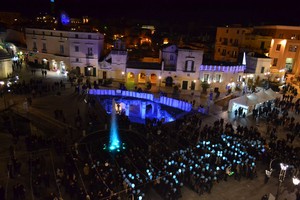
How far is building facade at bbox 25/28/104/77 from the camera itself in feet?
138

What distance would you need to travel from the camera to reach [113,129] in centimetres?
2662

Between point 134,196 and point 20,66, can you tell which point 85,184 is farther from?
point 20,66

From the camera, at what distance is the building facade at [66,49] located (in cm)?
4216

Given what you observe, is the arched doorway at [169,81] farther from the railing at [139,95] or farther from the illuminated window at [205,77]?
the railing at [139,95]

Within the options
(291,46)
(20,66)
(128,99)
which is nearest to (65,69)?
(20,66)

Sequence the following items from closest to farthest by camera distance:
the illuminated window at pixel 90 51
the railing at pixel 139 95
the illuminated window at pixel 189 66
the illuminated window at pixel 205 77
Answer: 1. the railing at pixel 139 95
2. the illuminated window at pixel 189 66
3. the illuminated window at pixel 205 77
4. the illuminated window at pixel 90 51

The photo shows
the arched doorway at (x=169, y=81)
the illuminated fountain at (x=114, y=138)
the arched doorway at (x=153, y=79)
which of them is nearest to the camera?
the illuminated fountain at (x=114, y=138)

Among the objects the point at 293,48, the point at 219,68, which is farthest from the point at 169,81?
the point at 293,48

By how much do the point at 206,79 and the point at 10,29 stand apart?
38778mm

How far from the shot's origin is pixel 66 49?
143 ft

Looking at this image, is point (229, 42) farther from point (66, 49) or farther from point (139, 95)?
point (66, 49)

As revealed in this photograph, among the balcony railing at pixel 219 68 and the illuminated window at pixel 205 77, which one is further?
the illuminated window at pixel 205 77

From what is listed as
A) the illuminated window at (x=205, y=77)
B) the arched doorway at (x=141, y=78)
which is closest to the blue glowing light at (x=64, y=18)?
the arched doorway at (x=141, y=78)

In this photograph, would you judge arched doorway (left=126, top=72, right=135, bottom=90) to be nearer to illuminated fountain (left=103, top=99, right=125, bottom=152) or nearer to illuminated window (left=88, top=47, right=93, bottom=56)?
illuminated window (left=88, top=47, right=93, bottom=56)
